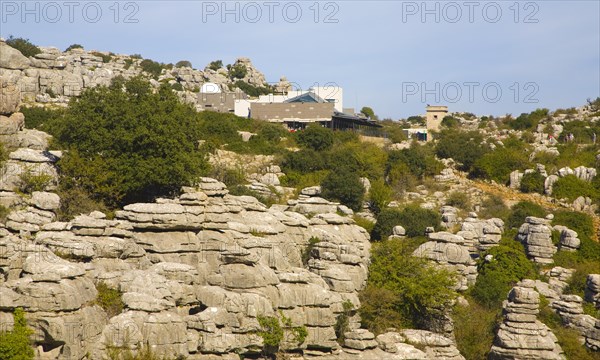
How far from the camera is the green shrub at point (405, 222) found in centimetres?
4303

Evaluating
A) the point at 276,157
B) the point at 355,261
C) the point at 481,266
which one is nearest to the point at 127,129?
the point at 355,261

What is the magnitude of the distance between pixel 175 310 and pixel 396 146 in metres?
43.1

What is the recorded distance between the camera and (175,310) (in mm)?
24375

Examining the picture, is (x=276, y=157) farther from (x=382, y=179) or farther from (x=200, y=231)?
(x=200, y=231)

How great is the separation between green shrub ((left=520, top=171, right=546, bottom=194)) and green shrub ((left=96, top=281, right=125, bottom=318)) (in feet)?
123

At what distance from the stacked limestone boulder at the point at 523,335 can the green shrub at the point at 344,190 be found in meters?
17.6

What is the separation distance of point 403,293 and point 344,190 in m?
15.1

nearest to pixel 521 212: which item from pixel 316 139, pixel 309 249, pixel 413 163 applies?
pixel 413 163

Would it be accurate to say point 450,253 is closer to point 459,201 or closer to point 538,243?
point 538,243

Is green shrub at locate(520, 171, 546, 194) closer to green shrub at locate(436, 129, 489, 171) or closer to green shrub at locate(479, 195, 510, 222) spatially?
green shrub at locate(479, 195, 510, 222)

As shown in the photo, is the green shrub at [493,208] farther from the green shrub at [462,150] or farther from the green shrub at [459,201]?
the green shrub at [462,150]

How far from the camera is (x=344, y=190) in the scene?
48.2 m

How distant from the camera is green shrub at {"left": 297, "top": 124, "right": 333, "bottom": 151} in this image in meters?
61.1

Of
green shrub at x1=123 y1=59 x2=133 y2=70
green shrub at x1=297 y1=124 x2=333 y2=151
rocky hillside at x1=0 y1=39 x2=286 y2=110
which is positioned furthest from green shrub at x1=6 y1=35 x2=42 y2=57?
green shrub at x1=297 y1=124 x2=333 y2=151
